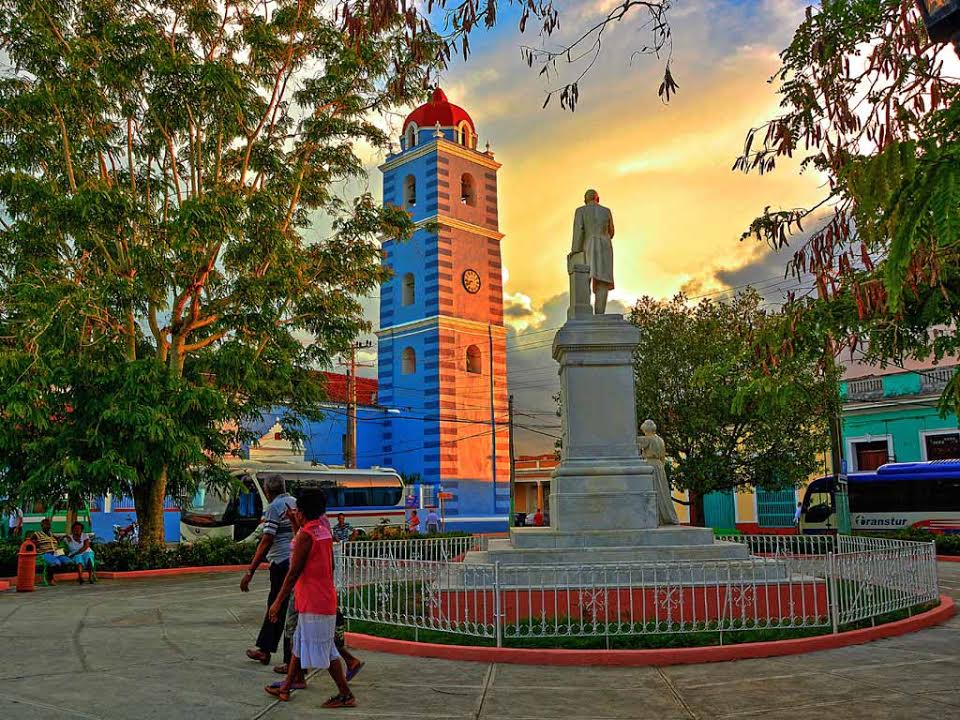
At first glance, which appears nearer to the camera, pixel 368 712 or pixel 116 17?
pixel 368 712

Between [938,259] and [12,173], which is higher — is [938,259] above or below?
below

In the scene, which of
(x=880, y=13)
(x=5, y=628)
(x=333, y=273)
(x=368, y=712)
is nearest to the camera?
(x=368, y=712)

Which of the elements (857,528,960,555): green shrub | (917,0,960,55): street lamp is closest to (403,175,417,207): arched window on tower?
(857,528,960,555): green shrub

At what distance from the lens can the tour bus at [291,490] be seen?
92.0 feet

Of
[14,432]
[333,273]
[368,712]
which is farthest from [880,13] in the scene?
[14,432]

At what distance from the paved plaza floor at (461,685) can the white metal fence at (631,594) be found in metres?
0.63

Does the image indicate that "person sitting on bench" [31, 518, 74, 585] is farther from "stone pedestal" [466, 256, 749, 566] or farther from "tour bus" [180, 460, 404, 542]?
"stone pedestal" [466, 256, 749, 566]

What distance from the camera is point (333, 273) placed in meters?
21.0

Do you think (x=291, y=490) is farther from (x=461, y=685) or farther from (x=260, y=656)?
(x=461, y=685)

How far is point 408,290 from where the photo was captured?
40.3 meters

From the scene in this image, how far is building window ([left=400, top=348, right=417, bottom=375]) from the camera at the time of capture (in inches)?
1576

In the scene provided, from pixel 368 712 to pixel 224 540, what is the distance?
675 inches

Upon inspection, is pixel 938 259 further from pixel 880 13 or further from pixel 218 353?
pixel 218 353

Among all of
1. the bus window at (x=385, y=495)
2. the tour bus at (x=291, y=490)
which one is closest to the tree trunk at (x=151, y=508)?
the tour bus at (x=291, y=490)
